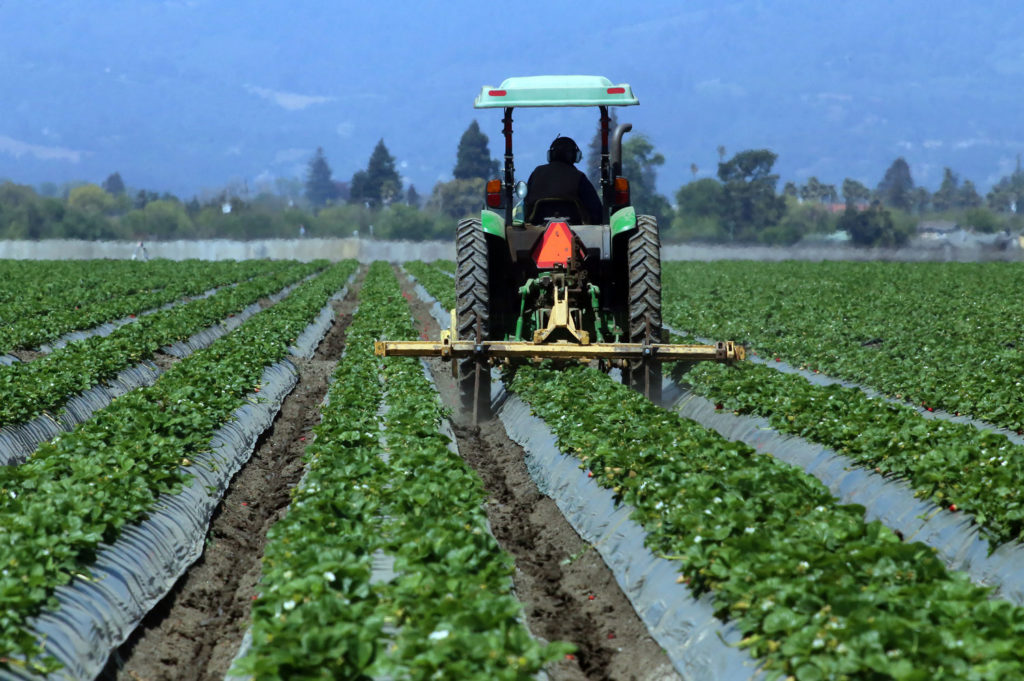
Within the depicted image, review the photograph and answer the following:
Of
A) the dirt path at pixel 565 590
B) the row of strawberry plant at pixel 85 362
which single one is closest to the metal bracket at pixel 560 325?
the dirt path at pixel 565 590

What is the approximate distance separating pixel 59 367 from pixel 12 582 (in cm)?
869

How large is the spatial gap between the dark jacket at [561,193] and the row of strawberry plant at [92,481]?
4101 mm

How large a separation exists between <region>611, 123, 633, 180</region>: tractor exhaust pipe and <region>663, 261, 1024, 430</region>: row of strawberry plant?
4562 millimetres

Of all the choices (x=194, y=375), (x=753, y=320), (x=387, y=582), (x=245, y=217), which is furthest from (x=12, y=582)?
(x=245, y=217)

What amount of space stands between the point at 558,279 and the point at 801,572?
23.1 feet

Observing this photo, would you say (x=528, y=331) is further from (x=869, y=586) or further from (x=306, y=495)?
(x=869, y=586)

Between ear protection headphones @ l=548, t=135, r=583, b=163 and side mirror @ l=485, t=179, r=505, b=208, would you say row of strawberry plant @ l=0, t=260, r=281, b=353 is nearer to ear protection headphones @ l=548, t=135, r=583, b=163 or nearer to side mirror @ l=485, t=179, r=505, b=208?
side mirror @ l=485, t=179, r=505, b=208

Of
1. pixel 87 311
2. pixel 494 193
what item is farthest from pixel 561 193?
pixel 87 311

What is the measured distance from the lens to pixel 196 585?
24.8 feet

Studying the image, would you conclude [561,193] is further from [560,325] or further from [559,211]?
[560,325]

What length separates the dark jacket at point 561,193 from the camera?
43.8 ft

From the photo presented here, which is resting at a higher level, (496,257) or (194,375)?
(496,257)

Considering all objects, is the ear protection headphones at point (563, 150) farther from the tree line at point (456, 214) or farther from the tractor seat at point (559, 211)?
the tree line at point (456, 214)

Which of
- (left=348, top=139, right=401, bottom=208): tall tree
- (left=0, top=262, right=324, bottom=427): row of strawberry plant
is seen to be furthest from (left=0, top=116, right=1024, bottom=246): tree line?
(left=0, top=262, right=324, bottom=427): row of strawberry plant
